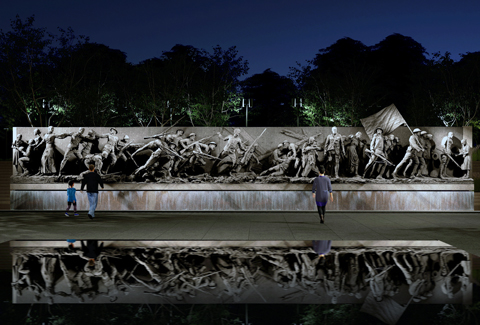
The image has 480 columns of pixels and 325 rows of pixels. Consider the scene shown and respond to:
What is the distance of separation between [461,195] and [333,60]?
154 ft

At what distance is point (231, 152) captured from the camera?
762 inches

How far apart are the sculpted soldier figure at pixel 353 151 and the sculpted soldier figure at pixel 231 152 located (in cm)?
437

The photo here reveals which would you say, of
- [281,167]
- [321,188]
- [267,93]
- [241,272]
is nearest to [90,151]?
[281,167]

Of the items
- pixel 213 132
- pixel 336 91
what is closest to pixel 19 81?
pixel 213 132

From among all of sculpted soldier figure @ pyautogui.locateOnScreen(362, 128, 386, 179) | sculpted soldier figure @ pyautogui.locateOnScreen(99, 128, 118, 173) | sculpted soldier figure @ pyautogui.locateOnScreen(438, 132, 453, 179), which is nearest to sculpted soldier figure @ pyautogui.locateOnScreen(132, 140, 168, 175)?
sculpted soldier figure @ pyautogui.locateOnScreen(99, 128, 118, 173)

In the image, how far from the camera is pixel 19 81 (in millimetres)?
30641

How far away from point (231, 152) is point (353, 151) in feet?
16.7

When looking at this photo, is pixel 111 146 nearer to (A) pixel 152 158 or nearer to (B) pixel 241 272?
(A) pixel 152 158

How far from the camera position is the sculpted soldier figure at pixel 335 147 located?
63.1ft

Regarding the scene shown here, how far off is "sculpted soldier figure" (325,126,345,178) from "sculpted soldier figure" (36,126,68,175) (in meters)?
11.1

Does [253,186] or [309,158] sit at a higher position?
[309,158]

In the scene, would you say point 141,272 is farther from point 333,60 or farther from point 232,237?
point 333,60

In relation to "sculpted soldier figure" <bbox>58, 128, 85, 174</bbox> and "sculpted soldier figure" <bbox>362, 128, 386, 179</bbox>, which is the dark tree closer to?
"sculpted soldier figure" <bbox>362, 128, 386, 179</bbox>

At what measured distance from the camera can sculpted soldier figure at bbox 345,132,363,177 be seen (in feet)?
63.3
